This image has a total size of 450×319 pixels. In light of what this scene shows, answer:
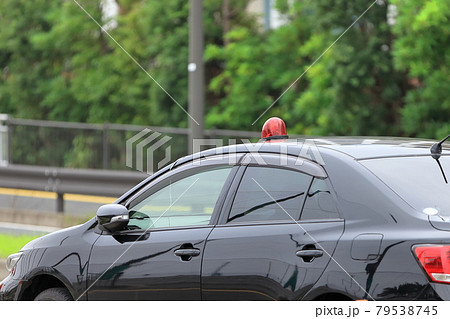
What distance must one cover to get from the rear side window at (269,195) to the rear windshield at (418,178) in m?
0.39

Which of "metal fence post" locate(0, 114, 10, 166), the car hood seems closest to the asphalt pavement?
"metal fence post" locate(0, 114, 10, 166)

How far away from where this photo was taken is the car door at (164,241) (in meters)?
5.25

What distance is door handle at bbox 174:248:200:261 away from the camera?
520 cm

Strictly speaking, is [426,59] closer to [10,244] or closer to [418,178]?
[10,244]

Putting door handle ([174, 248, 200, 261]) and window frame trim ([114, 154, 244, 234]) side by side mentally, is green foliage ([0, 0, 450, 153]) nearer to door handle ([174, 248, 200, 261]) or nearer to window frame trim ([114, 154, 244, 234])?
window frame trim ([114, 154, 244, 234])

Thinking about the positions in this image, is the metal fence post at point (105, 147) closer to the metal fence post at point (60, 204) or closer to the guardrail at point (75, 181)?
the guardrail at point (75, 181)

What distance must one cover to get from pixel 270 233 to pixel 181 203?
0.92 meters

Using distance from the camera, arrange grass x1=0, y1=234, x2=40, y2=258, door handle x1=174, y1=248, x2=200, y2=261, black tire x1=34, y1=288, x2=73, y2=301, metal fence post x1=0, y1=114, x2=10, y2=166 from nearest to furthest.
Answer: door handle x1=174, y1=248, x2=200, y2=261 → black tire x1=34, y1=288, x2=73, y2=301 → grass x1=0, y1=234, x2=40, y2=258 → metal fence post x1=0, y1=114, x2=10, y2=166

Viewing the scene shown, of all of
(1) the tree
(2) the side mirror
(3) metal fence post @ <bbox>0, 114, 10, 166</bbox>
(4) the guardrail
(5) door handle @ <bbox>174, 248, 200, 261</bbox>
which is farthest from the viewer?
(3) metal fence post @ <bbox>0, 114, 10, 166</bbox>

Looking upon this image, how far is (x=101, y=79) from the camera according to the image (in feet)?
78.7

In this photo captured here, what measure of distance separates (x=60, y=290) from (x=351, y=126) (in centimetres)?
1235

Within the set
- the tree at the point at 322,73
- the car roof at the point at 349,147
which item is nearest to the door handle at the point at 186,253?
the car roof at the point at 349,147

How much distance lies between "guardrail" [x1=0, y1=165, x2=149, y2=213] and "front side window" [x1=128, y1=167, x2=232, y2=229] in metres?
8.81

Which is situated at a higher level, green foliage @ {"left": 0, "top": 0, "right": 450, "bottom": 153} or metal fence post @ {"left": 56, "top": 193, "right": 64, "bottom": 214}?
green foliage @ {"left": 0, "top": 0, "right": 450, "bottom": 153}
